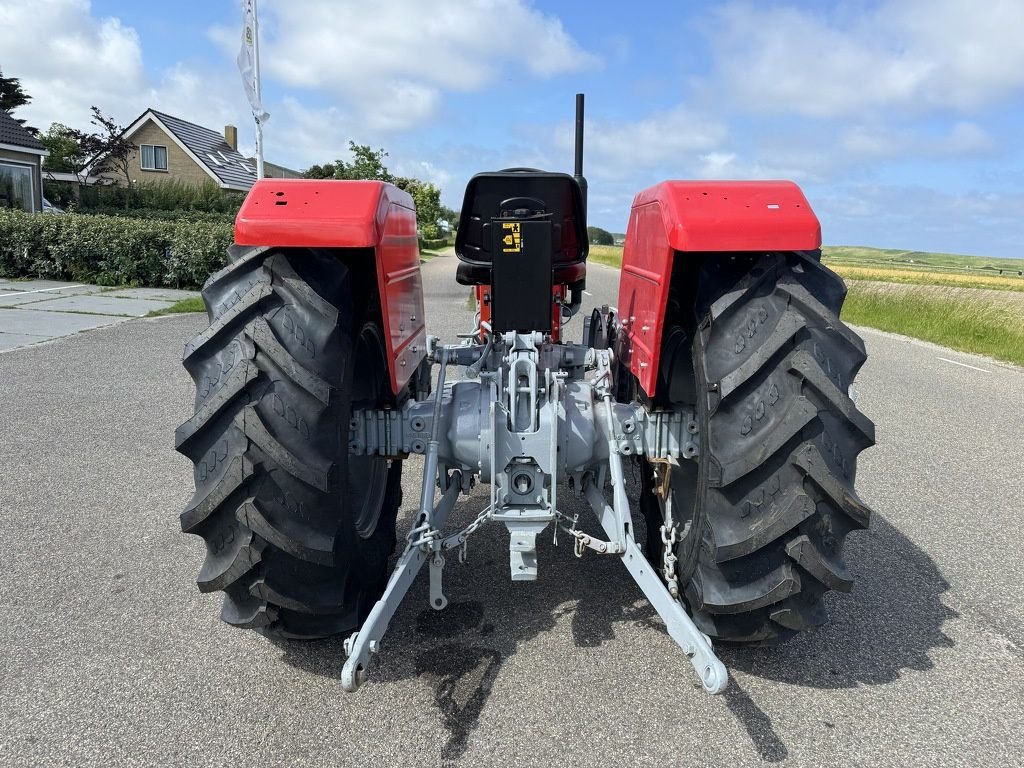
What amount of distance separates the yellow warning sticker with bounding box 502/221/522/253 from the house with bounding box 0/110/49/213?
25.0m

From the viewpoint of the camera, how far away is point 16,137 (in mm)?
23781

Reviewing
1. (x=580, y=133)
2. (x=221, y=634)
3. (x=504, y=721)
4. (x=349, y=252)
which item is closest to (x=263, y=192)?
(x=349, y=252)

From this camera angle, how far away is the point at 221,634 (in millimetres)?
2973

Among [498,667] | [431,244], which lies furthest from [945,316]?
[431,244]

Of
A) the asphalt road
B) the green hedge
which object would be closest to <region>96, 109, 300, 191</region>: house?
the green hedge

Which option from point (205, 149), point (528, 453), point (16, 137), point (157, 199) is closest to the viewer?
point (528, 453)

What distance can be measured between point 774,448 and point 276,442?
1.50m

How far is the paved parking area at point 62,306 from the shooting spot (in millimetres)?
10031

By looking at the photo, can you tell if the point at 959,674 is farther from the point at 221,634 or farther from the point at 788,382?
the point at 221,634

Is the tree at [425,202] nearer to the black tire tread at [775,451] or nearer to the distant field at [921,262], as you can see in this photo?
the distant field at [921,262]

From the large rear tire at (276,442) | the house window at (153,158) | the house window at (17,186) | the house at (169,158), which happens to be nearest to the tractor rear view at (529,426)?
the large rear tire at (276,442)

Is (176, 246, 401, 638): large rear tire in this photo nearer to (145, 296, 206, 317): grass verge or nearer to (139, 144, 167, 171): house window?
(145, 296, 206, 317): grass verge

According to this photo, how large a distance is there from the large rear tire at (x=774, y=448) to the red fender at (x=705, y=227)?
0.15m

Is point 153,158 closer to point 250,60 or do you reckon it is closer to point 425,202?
point 425,202
